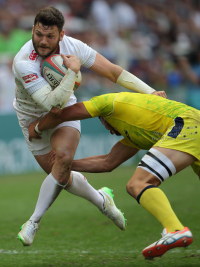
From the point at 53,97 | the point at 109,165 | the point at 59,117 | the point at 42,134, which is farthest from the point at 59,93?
the point at 109,165

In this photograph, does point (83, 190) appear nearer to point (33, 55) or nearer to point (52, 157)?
point (52, 157)

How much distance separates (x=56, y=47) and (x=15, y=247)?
89.6 inches

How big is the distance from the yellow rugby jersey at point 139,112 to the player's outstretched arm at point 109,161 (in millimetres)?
776

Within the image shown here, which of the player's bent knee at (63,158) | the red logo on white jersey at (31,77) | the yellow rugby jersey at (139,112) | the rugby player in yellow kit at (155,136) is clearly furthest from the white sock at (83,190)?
the red logo on white jersey at (31,77)

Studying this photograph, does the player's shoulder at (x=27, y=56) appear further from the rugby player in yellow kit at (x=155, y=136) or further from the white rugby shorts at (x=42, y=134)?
the white rugby shorts at (x=42, y=134)

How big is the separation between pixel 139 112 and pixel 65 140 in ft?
3.32

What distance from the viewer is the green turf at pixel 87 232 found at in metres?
4.75

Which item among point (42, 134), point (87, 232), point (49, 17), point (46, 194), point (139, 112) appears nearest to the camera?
point (139, 112)

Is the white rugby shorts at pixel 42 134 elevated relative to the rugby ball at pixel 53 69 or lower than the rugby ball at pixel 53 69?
lower

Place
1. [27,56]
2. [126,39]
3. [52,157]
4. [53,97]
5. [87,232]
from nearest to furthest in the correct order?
[53,97] < [27,56] < [52,157] < [87,232] < [126,39]

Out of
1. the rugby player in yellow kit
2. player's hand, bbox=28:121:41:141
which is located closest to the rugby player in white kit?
player's hand, bbox=28:121:41:141

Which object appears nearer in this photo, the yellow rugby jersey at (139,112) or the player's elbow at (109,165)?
the yellow rugby jersey at (139,112)

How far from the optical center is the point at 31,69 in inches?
189

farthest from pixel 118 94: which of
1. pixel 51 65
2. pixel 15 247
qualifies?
pixel 15 247
